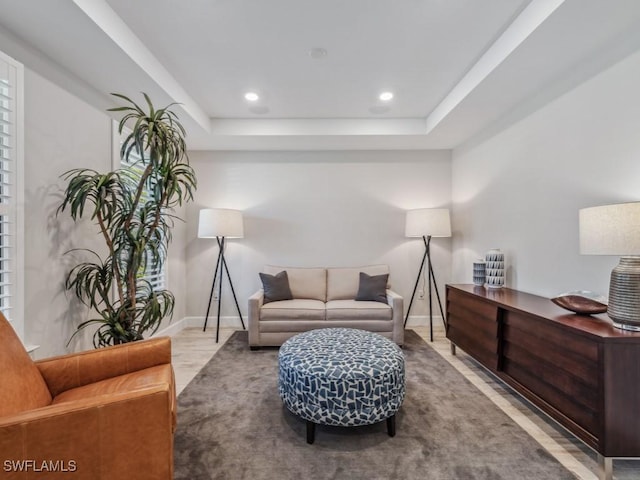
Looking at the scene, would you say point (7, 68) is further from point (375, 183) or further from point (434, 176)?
point (434, 176)

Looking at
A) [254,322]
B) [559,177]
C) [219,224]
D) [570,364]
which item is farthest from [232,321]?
[559,177]

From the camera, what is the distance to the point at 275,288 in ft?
12.3

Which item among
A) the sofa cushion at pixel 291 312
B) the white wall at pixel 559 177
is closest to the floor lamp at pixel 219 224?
the sofa cushion at pixel 291 312

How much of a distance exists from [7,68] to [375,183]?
376 centimetres

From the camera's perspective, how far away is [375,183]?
4445mm

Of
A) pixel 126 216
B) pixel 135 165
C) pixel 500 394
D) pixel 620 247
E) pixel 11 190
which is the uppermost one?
pixel 135 165

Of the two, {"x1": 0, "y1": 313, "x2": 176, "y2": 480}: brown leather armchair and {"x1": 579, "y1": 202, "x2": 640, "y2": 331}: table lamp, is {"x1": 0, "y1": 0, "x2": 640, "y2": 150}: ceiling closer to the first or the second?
{"x1": 579, "y1": 202, "x2": 640, "y2": 331}: table lamp

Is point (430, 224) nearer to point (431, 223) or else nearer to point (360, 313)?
point (431, 223)

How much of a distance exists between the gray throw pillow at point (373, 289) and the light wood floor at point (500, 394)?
83 cm

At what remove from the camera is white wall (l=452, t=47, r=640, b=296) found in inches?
80.0

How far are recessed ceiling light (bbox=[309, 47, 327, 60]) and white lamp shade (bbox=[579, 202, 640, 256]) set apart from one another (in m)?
2.14

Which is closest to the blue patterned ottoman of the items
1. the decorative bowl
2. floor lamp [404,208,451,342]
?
the decorative bowl

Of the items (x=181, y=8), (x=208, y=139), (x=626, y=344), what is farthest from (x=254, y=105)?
(x=626, y=344)

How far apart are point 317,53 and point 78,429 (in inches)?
108
